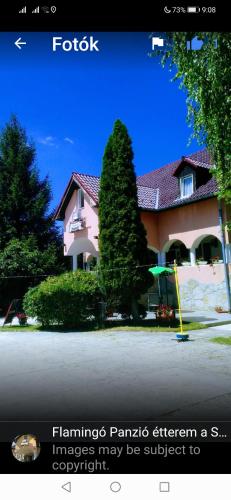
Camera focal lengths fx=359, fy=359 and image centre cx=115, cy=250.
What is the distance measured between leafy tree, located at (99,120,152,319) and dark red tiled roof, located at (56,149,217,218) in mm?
3172

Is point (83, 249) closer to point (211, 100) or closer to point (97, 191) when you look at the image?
point (97, 191)

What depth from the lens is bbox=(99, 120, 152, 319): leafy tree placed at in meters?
11.3

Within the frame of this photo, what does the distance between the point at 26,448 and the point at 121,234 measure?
10009 millimetres

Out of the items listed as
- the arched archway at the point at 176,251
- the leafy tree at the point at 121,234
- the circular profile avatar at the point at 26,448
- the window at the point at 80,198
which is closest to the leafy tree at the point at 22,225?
the window at the point at 80,198

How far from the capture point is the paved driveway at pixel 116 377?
205 centimetres

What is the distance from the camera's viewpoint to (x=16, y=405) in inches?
77.8

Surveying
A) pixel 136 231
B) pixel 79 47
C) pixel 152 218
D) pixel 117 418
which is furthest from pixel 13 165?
pixel 117 418

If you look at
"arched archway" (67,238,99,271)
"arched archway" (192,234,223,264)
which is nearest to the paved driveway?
"arched archway" (192,234,223,264)

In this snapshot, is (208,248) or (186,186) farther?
(208,248)

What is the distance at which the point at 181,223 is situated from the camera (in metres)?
15.1
